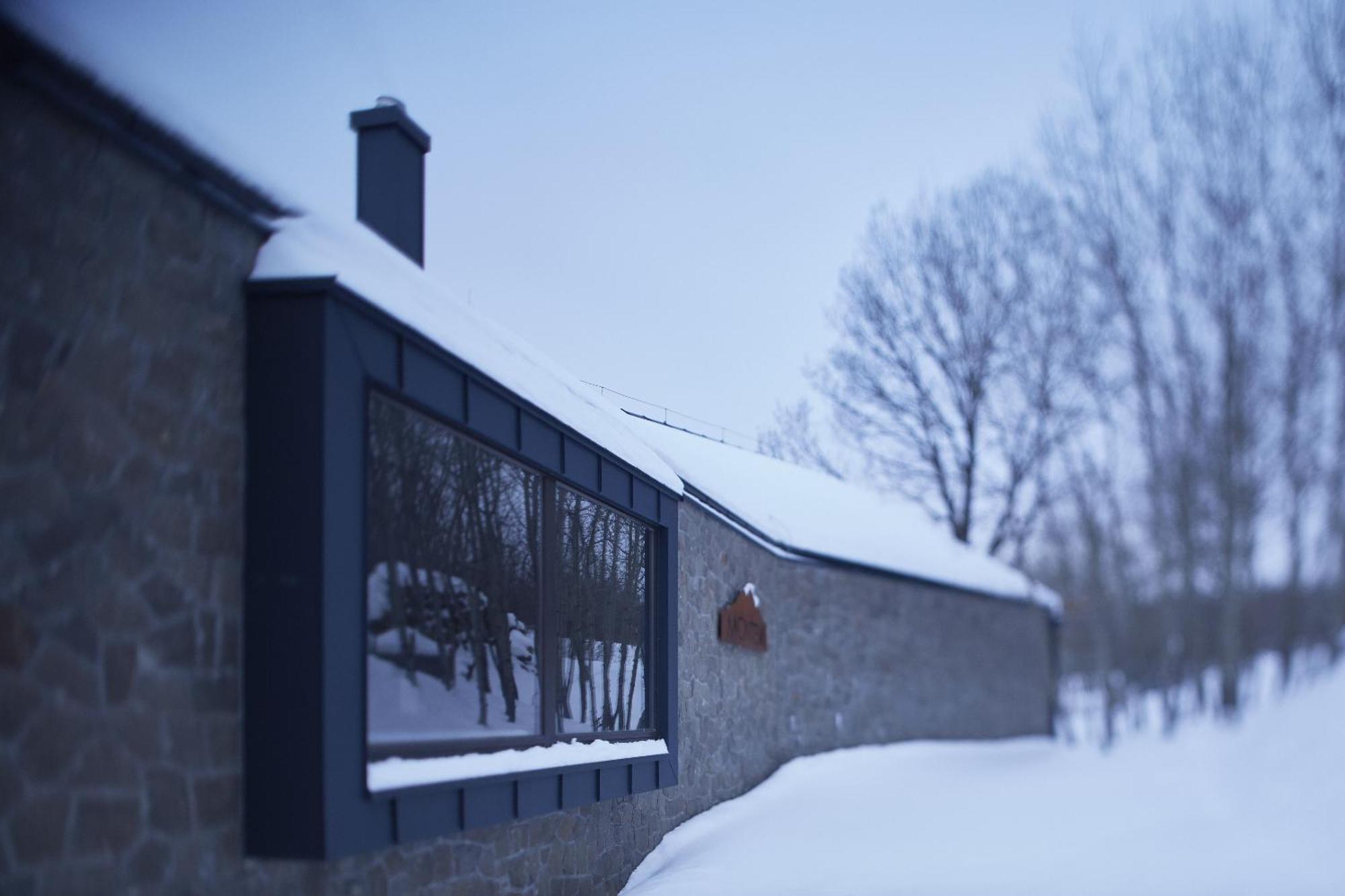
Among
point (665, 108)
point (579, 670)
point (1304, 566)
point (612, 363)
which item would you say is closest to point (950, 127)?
point (665, 108)

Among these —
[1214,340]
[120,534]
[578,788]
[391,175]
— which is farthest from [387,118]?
[1214,340]

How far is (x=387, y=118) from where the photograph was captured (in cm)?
620

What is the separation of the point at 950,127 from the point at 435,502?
2418 centimetres

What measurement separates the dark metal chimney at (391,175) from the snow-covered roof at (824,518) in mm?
3358

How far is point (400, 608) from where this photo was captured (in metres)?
4.70

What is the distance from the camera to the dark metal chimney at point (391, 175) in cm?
612

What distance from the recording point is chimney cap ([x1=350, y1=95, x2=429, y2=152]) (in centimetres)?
621

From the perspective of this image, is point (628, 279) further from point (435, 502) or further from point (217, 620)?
point (217, 620)

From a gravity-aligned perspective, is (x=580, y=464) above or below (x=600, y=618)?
above

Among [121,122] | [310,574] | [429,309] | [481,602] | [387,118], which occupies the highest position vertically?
[387,118]

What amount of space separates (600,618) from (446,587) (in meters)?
2.01

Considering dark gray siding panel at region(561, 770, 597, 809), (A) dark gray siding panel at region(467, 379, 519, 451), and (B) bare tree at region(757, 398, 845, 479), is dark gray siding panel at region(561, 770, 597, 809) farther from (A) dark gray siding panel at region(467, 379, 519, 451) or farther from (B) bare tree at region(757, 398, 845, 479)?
(B) bare tree at region(757, 398, 845, 479)

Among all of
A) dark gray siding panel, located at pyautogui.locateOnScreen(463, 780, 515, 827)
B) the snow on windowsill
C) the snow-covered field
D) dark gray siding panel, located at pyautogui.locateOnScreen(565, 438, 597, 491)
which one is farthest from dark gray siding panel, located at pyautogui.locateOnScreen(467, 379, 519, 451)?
the snow-covered field

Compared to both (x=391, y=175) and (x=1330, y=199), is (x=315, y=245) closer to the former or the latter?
(x=391, y=175)
